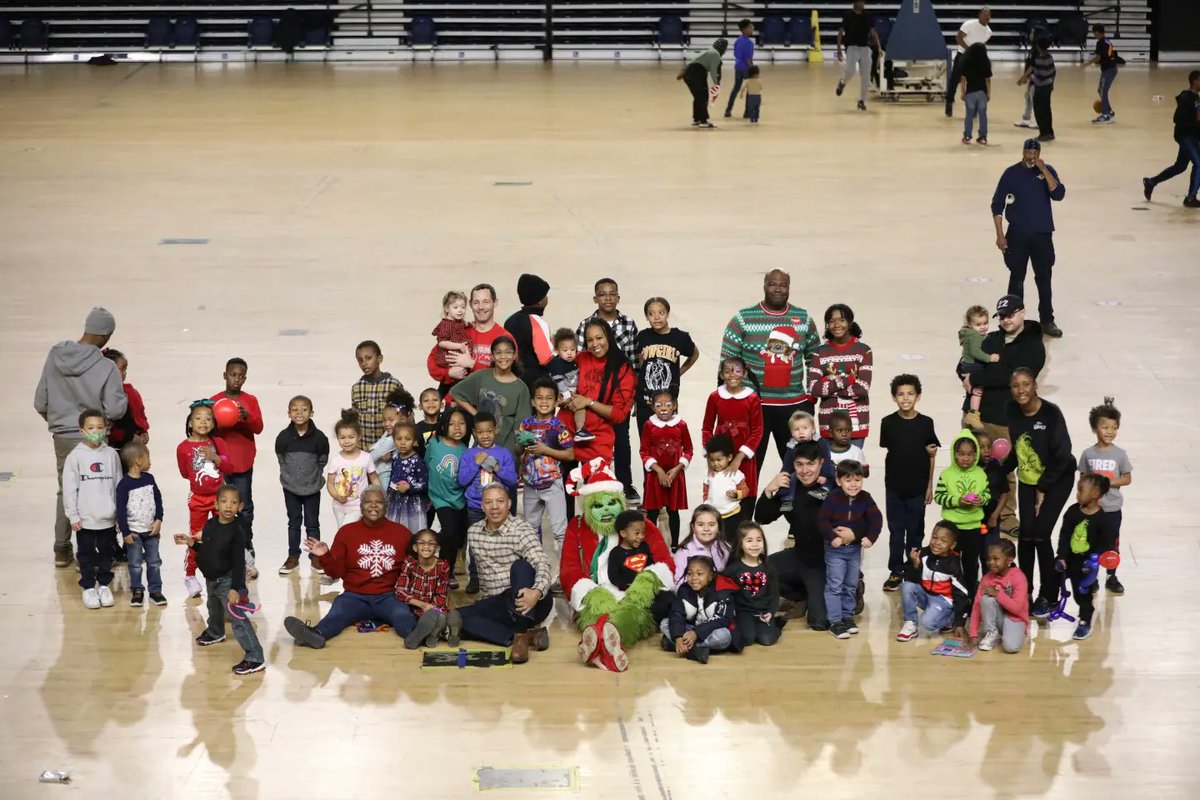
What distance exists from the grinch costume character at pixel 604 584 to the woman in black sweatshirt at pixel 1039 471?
85.8 inches

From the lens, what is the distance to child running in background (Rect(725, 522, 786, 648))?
30.7 ft

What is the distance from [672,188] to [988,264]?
6.12 metres

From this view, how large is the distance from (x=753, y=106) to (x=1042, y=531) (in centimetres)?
2168

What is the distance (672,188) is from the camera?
23.8 metres

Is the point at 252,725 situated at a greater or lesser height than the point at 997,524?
lesser

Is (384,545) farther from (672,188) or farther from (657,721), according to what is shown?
(672,188)

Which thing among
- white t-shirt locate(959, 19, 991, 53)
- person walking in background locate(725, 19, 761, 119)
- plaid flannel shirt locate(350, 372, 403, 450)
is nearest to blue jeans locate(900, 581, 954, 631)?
plaid flannel shirt locate(350, 372, 403, 450)

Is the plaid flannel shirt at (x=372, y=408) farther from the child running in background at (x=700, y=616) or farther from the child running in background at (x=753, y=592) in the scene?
the child running in background at (x=753, y=592)


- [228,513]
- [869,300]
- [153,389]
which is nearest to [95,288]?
[153,389]

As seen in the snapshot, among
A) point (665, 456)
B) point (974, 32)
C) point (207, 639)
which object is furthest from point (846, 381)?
point (974, 32)

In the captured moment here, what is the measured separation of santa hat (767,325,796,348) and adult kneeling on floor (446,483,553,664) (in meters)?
2.29

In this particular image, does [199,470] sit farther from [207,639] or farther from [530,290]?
[530,290]

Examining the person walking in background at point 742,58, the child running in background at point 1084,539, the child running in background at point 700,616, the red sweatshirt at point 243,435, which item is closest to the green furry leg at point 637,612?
the child running in background at point 700,616

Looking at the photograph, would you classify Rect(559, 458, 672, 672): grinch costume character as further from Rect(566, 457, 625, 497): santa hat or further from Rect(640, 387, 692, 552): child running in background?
Rect(640, 387, 692, 552): child running in background
